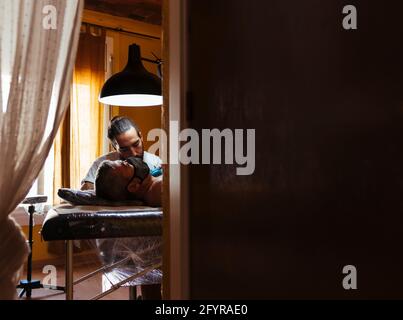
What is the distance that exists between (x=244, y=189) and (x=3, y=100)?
0.73 m

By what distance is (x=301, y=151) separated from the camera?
3.49 ft

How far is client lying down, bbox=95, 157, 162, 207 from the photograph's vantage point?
2154mm

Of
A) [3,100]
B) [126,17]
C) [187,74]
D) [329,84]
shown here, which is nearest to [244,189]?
[329,84]

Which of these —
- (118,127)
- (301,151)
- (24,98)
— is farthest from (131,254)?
(301,151)

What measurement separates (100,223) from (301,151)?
3.73ft

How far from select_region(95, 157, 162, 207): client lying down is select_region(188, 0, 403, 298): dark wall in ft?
2.47

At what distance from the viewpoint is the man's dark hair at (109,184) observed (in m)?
2.15

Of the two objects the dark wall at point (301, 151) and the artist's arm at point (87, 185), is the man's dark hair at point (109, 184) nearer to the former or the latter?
the dark wall at point (301, 151)

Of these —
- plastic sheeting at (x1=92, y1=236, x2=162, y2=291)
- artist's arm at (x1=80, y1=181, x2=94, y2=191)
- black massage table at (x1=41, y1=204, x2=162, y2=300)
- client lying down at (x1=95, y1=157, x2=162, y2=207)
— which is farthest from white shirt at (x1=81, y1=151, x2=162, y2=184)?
black massage table at (x1=41, y1=204, x2=162, y2=300)

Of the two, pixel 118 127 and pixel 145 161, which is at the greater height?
pixel 118 127

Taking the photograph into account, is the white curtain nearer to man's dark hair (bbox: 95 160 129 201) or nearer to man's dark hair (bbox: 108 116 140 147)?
man's dark hair (bbox: 95 160 129 201)

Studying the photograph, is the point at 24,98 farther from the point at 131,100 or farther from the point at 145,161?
the point at 131,100

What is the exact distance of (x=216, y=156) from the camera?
1.44 metres

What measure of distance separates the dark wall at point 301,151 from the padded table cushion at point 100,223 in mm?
521
